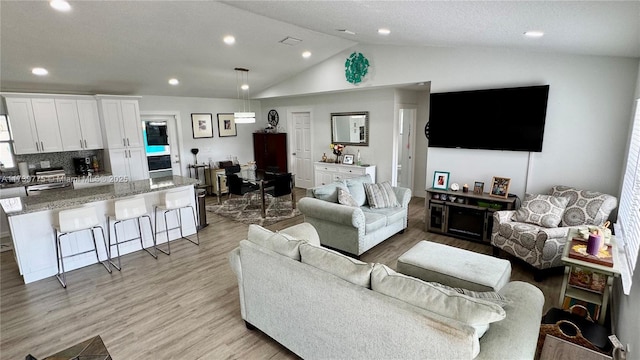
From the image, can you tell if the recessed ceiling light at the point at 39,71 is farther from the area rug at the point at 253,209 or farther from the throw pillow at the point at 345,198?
the throw pillow at the point at 345,198

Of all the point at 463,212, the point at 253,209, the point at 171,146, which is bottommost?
the point at 253,209

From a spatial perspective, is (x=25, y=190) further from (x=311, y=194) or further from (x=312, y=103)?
(x=312, y=103)

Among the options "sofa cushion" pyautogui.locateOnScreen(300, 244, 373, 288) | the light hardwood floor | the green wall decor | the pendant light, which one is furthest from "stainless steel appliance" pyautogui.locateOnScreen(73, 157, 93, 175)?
"sofa cushion" pyautogui.locateOnScreen(300, 244, 373, 288)

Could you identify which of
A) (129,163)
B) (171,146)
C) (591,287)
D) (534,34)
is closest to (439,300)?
(591,287)

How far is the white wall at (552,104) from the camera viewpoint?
11.3 feet

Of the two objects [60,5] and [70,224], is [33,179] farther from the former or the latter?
[60,5]

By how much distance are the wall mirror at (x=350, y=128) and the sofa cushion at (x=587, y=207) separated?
3.65 meters

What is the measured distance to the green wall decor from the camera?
17.8 feet

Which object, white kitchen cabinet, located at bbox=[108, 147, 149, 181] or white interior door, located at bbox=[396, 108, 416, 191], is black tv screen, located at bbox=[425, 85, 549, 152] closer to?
white interior door, located at bbox=[396, 108, 416, 191]

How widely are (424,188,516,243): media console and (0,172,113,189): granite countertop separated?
5.85 meters

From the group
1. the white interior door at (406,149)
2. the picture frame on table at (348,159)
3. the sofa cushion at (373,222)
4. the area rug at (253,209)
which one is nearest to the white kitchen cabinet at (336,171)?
the picture frame on table at (348,159)

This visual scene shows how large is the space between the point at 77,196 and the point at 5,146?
2.79m

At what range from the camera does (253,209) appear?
6062mm

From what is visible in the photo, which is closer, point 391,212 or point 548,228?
point 548,228
